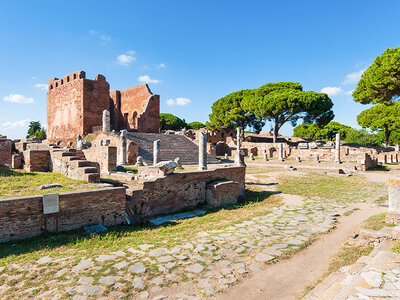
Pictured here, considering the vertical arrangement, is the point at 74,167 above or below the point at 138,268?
above

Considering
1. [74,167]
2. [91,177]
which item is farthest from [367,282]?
[74,167]

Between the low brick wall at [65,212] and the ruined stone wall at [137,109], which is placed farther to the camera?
the ruined stone wall at [137,109]

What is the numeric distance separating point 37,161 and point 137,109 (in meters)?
22.7

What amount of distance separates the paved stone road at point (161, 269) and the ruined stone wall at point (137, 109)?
82.4 feet

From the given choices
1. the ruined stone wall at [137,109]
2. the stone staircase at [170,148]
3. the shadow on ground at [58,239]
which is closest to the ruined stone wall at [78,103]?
the ruined stone wall at [137,109]

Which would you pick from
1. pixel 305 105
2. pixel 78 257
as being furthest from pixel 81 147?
pixel 305 105

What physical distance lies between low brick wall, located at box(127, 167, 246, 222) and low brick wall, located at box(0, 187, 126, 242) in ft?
2.34

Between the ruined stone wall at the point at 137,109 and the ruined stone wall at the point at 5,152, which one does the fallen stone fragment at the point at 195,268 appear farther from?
the ruined stone wall at the point at 137,109

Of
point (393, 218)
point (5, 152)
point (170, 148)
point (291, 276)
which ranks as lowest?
point (291, 276)

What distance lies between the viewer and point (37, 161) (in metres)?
10.0

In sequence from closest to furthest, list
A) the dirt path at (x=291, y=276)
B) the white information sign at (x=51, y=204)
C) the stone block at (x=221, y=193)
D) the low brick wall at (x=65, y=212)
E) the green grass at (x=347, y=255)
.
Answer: the dirt path at (x=291, y=276) < the green grass at (x=347, y=255) < the low brick wall at (x=65, y=212) < the white information sign at (x=51, y=204) < the stone block at (x=221, y=193)

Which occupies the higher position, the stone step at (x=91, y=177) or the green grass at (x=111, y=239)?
the stone step at (x=91, y=177)

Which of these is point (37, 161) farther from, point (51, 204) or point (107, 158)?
point (51, 204)

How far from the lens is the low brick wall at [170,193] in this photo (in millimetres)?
6859
